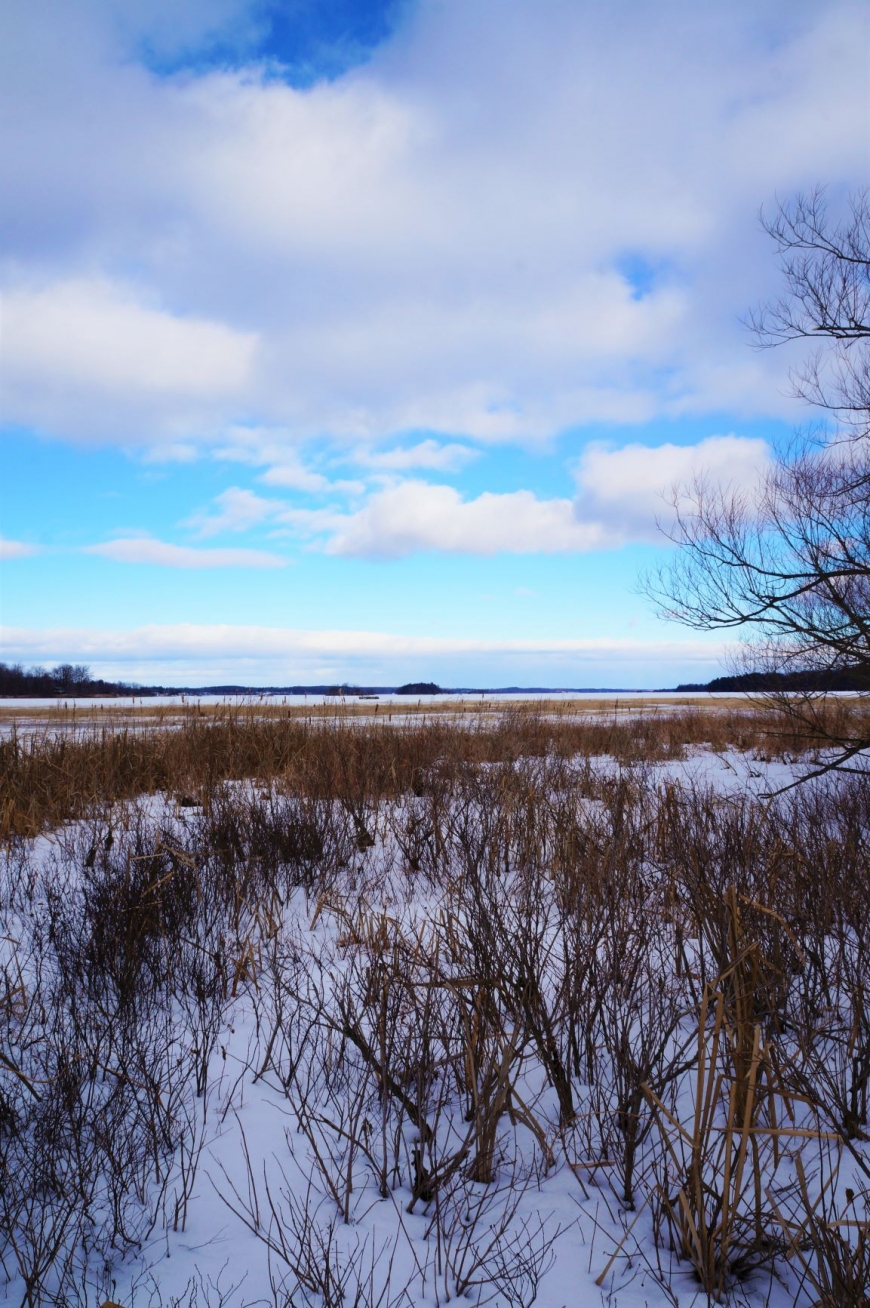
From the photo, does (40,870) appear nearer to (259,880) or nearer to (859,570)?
(259,880)

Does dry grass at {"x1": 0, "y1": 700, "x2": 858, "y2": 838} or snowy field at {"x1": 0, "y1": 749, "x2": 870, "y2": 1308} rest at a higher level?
dry grass at {"x1": 0, "y1": 700, "x2": 858, "y2": 838}

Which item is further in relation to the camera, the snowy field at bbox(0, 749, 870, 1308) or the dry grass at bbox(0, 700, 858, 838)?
the dry grass at bbox(0, 700, 858, 838)

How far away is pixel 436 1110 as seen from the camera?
2.28 metres

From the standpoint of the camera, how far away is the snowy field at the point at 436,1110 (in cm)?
166

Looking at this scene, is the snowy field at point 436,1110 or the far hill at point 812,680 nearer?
the snowy field at point 436,1110

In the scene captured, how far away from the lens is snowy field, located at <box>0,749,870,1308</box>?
65.4 inches

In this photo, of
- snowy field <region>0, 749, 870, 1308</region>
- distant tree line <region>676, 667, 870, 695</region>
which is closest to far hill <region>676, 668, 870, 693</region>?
distant tree line <region>676, 667, 870, 695</region>

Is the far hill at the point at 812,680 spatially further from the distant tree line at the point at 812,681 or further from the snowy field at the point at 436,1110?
the snowy field at the point at 436,1110

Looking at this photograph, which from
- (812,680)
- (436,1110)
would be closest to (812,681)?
(812,680)

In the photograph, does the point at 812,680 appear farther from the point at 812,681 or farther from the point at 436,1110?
the point at 436,1110

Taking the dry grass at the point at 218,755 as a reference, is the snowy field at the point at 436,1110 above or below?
below

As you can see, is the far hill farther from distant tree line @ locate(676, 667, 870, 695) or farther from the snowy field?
the snowy field

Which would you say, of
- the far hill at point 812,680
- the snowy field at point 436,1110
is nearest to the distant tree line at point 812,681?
the far hill at point 812,680

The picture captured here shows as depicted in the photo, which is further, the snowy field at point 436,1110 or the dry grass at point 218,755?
the dry grass at point 218,755
